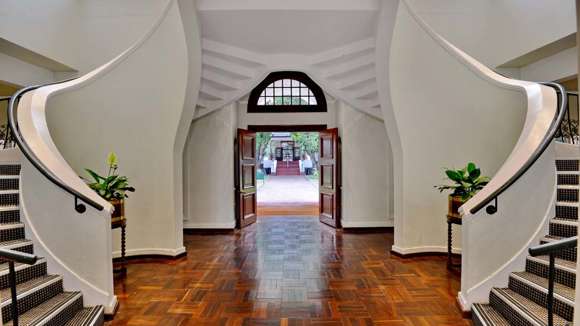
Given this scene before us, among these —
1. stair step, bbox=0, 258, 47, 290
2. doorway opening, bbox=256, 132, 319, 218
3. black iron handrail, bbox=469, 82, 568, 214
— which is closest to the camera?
stair step, bbox=0, 258, 47, 290

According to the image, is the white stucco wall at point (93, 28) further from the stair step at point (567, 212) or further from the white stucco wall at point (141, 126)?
the stair step at point (567, 212)

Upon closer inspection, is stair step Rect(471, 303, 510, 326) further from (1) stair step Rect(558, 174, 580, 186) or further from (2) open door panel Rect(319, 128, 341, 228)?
(2) open door panel Rect(319, 128, 341, 228)

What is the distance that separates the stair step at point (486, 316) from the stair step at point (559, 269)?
47 centimetres

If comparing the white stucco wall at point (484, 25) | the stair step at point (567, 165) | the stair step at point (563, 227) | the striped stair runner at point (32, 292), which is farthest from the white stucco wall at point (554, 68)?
the striped stair runner at point (32, 292)

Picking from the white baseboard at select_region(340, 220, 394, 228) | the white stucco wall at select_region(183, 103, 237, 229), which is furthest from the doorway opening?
the white stucco wall at select_region(183, 103, 237, 229)

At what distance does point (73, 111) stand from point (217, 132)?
2.57 meters

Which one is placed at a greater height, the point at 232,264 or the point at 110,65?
the point at 110,65

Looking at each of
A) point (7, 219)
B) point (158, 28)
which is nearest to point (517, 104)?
point (158, 28)

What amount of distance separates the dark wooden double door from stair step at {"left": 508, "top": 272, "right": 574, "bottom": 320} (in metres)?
4.10

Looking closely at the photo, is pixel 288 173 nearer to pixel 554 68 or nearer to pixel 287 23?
pixel 287 23

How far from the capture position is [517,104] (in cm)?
431

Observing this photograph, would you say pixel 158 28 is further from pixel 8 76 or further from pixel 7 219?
pixel 7 219

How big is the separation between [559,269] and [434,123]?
2615 mm

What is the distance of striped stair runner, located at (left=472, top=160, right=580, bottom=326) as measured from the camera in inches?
90.8
